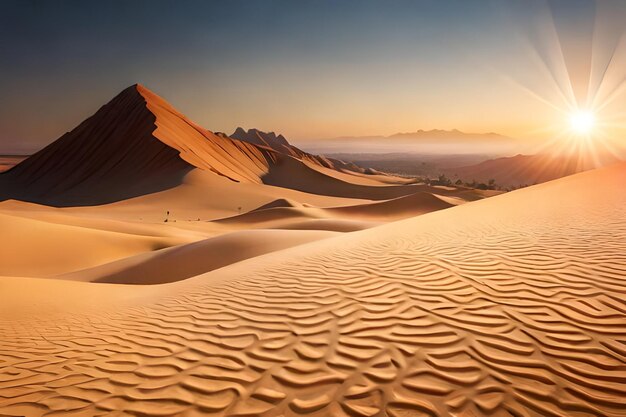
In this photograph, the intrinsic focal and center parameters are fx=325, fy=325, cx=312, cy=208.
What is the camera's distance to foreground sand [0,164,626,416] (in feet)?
7.79

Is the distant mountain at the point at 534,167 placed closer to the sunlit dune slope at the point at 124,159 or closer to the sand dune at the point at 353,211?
the sand dune at the point at 353,211

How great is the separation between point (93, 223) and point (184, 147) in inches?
1242

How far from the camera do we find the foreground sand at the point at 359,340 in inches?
93.4

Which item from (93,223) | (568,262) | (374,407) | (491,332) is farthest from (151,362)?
(93,223)

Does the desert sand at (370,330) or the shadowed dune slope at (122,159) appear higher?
the shadowed dune slope at (122,159)

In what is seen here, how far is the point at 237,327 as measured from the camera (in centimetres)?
366

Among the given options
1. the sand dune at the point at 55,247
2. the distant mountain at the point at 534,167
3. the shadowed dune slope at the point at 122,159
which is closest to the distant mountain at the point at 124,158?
the shadowed dune slope at the point at 122,159

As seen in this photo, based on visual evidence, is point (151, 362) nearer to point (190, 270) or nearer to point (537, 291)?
point (537, 291)

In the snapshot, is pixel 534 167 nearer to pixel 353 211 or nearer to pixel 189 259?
pixel 353 211

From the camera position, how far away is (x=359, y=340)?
10.1ft

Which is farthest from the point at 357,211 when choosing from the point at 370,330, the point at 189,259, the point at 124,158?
the point at 124,158

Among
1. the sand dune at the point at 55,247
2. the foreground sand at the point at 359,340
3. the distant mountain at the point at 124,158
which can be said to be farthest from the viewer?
the distant mountain at the point at 124,158

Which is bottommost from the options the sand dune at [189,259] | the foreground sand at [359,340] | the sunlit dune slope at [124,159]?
the sand dune at [189,259]

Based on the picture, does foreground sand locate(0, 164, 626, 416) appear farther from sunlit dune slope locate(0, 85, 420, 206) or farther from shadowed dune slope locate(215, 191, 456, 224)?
sunlit dune slope locate(0, 85, 420, 206)
